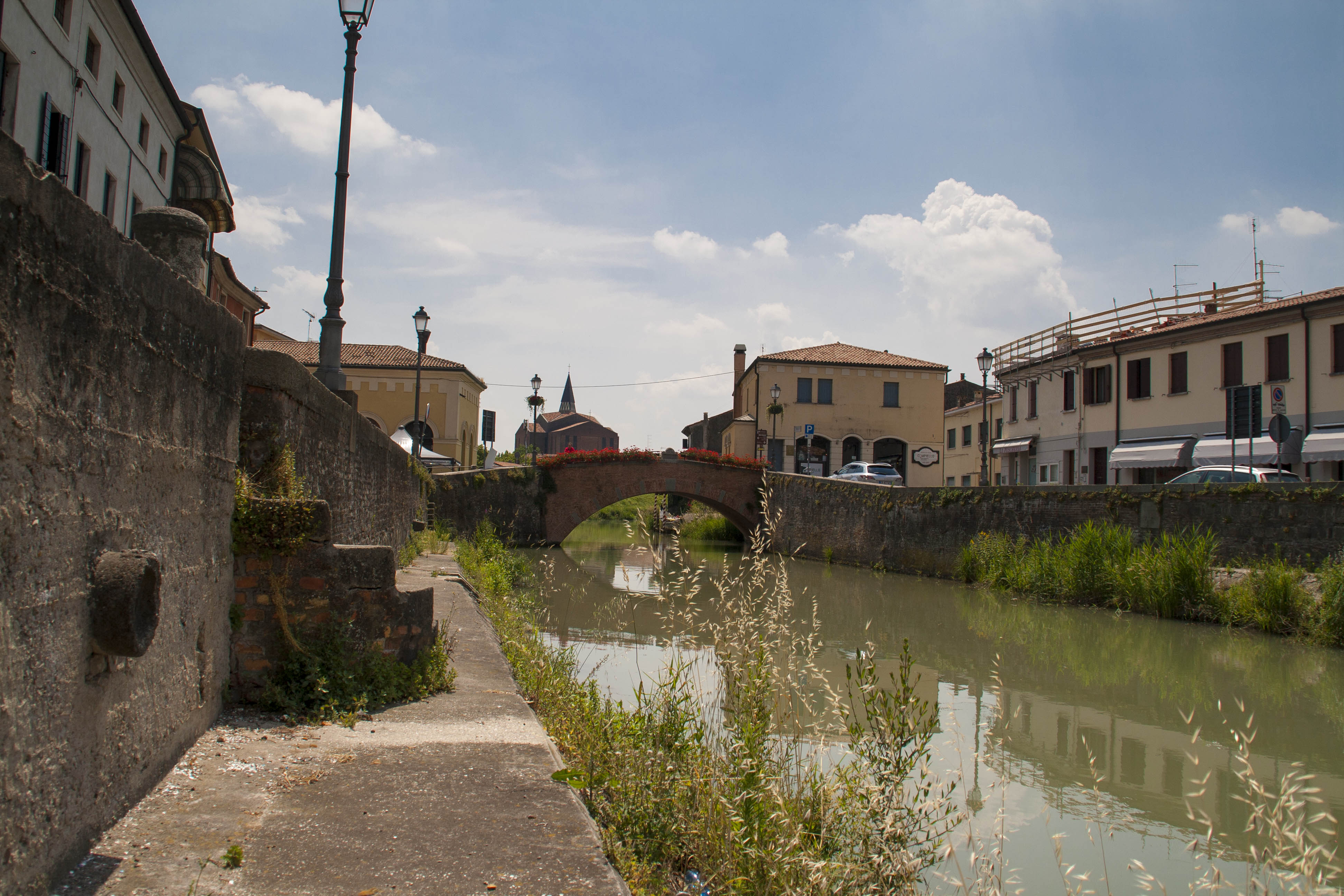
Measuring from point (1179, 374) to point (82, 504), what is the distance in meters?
26.0

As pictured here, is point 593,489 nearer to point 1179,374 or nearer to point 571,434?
point 1179,374

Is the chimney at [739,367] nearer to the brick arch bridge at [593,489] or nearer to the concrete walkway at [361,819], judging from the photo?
the brick arch bridge at [593,489]

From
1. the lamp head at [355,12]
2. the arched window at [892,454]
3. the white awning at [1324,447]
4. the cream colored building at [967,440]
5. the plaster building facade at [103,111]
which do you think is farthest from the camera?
the arched window at [892,454]

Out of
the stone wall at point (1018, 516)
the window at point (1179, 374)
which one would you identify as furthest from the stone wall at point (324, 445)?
the window at point (1179, 374)

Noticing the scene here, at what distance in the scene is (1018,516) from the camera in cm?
1842

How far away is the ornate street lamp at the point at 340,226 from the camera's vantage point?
751 centimetres

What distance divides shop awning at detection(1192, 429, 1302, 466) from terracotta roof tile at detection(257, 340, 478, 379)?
28.2 meters

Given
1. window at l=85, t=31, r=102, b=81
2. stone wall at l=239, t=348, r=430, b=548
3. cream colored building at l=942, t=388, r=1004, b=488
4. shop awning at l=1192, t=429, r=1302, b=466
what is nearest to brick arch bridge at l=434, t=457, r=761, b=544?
cream colored building at l=942, t=388, r=1004, b=488

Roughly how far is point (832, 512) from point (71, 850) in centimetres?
2277

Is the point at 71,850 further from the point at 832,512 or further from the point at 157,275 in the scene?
the point at 832,512

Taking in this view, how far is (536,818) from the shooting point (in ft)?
10.6

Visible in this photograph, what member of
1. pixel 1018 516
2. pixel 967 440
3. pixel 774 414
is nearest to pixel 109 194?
pixel 1018 516

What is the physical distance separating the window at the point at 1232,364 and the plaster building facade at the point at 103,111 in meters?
22.1

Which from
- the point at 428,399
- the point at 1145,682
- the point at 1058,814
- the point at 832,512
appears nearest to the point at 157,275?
the point at 1058,814
